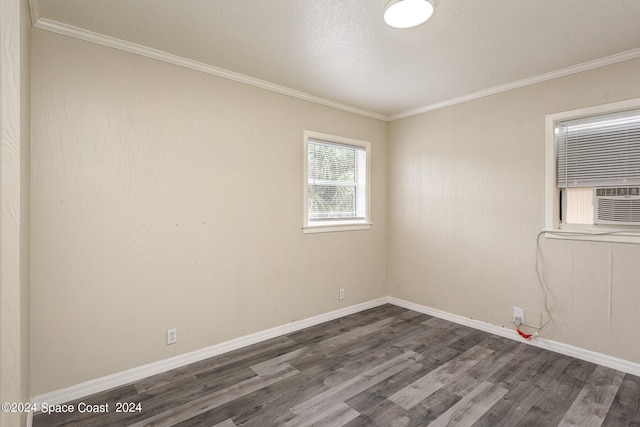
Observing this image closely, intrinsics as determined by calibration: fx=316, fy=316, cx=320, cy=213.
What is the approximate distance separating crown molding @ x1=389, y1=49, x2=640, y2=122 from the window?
896mm

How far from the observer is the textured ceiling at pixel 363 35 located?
1.96 metres

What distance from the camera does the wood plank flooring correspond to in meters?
1.99

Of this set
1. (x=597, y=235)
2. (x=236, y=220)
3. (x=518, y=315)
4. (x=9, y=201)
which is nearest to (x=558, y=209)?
(x=597, y=235)

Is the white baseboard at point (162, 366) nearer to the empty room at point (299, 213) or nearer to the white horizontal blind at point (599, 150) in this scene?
the empty room at point (299, 213)

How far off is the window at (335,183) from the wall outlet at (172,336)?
1.56m

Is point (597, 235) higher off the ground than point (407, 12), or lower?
lower

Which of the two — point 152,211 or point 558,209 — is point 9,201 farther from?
point 558,209

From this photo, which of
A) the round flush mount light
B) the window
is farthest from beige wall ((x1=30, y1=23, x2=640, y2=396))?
the round flush mount light

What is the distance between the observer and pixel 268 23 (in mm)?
2131

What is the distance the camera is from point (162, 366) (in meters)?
2.53

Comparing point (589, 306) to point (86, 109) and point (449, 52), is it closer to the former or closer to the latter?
point (449, 52)

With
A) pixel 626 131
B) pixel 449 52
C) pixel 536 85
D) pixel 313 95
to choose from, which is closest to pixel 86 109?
pixel 313 95

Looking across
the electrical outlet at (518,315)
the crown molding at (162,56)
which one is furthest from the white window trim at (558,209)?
the crown molding at (162,56)

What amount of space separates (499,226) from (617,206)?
3.02 feet
